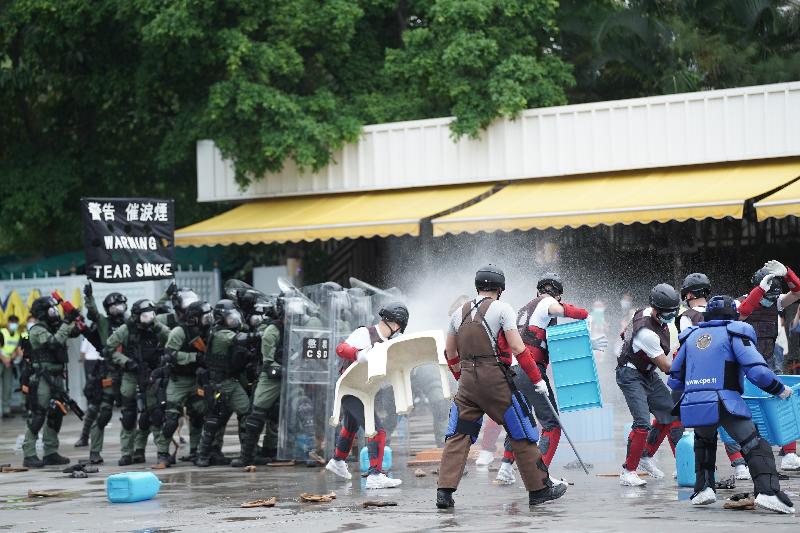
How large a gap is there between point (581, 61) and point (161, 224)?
12310 mm

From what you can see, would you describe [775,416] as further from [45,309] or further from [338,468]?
[45,309]

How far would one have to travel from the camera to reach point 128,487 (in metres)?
11.7

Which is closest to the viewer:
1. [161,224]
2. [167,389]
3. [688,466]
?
[688,466]

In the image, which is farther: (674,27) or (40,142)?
(40,142)

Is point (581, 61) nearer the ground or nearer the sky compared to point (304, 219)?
nearer the sky

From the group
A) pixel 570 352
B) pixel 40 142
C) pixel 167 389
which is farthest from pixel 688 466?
pixel 40 142

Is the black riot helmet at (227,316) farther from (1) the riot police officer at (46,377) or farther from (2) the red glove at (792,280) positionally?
(2) the red glove at (792,280)

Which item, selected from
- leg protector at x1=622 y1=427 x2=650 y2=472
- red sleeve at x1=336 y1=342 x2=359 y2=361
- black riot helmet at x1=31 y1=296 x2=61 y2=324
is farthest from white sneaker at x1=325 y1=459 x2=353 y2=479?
black riot helmet at x1=31 y1=296 x2=61 y2=324

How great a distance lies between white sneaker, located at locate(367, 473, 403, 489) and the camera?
12.0 meters

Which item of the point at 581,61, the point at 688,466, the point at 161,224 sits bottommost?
the point at 688,466

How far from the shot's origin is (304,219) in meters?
23.8

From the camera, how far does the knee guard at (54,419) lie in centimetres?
1581

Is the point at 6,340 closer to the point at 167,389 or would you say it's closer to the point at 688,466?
the point at 167,389

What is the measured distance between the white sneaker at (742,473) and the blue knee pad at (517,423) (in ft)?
7.10
